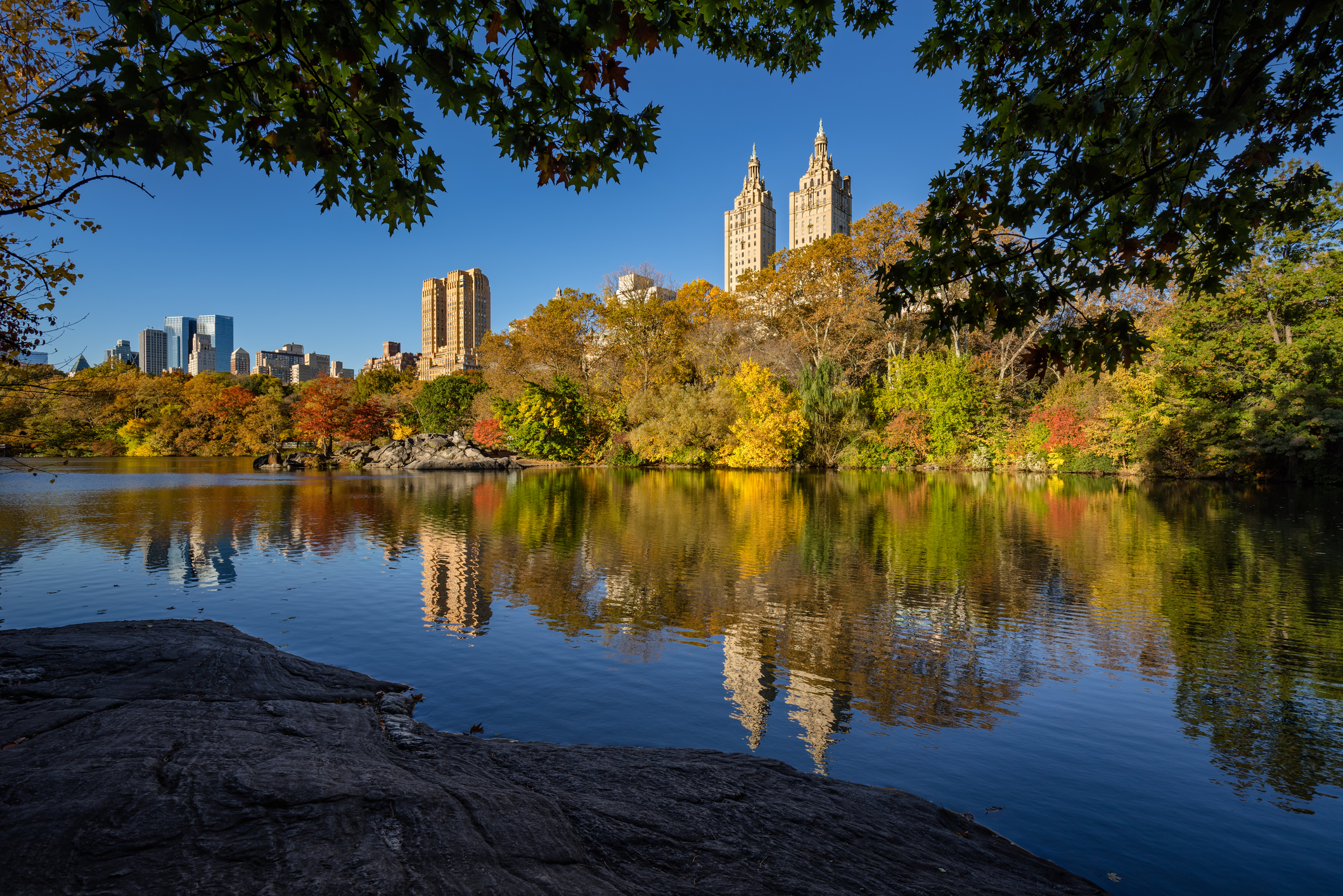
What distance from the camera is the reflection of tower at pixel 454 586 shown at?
29.5 ft

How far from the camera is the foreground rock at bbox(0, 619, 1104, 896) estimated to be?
2250mm

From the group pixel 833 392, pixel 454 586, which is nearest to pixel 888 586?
pixel 454 586

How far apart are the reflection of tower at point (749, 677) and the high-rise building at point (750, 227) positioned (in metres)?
146

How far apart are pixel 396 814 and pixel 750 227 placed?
159 m

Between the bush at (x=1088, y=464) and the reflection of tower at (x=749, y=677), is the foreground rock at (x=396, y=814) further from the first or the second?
the bush at (x=1088, y=464)

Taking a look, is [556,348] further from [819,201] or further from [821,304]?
[819,201]

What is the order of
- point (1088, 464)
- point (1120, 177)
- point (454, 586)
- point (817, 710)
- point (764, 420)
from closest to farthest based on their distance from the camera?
point (1120, 177), point (817, 710), point (454, 586), point (1088, 464), point (764, 420)

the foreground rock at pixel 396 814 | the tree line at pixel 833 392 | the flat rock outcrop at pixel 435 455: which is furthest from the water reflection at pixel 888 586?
the flat rock outcrop at pixel 435 455

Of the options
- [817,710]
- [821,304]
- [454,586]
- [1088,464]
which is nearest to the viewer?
[817,710]

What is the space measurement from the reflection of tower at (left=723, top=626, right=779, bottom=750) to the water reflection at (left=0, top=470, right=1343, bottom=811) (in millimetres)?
34

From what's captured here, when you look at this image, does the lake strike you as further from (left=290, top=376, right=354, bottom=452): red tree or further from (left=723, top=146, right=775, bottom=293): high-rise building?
(left=723, top=146, right=775, bottom=293): high-rise building

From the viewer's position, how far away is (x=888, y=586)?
1094 centimetres

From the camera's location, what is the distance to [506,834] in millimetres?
2750

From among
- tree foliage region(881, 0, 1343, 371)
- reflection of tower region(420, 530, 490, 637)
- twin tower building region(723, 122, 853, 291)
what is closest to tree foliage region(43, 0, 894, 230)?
tree foliage region(881, 0, 1343, 371)
